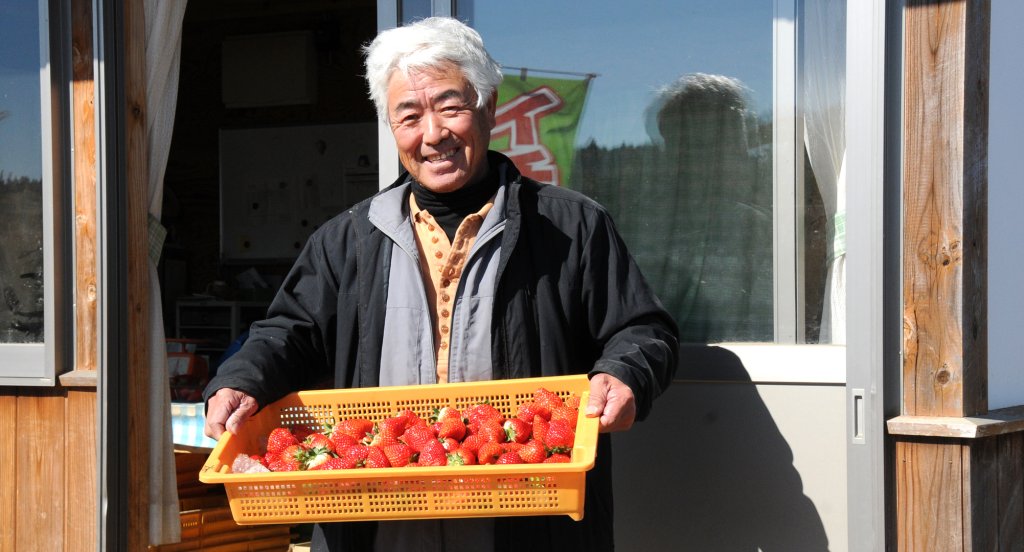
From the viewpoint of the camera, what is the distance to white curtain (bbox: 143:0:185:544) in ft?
11.2

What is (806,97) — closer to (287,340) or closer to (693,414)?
(693,414)

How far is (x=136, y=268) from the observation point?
334 centimetres

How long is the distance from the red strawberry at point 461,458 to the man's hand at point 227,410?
0.51m

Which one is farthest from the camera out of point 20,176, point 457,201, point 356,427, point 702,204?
point 20,176

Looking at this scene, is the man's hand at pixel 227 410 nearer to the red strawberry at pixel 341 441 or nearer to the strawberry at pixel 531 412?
the red strawberry at pixel 341 441

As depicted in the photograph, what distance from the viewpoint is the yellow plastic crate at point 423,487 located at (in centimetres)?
206

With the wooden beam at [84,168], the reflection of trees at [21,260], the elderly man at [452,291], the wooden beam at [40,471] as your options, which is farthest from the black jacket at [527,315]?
the reflection of trees at [21,260]

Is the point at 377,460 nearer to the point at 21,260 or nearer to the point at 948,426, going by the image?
the point at 948,426

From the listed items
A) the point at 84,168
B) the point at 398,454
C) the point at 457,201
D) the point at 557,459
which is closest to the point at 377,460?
the point at 398,454

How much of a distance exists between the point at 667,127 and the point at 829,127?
48 cm

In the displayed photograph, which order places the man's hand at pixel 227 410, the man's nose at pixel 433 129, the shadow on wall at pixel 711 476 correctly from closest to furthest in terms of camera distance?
the man's hand at pixel 227 410
the man's nose at pixel 433 129
the shadow on wall at pixel 711 476

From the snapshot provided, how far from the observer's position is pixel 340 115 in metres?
7.30

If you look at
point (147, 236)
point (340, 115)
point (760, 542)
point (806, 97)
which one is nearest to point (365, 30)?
point (340, 115)

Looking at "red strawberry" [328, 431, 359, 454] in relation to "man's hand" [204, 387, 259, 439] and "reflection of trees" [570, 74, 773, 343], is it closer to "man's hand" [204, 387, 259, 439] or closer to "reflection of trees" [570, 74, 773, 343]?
"man's hand" [204, 387, 259, 439]
